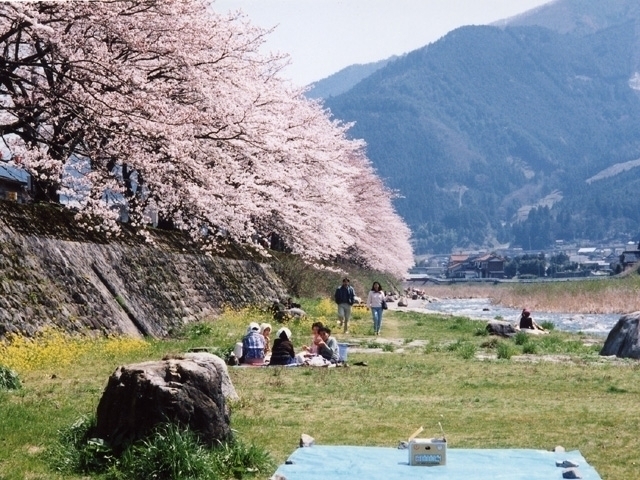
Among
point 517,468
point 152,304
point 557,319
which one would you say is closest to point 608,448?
point 517,468

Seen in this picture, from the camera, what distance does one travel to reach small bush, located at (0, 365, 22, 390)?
14.5 metres

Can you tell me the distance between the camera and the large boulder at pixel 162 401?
30.7 feet

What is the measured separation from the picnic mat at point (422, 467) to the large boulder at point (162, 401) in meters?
0.94

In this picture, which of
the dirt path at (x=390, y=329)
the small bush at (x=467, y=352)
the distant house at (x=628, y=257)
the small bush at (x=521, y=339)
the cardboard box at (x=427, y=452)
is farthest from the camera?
the distant house at (x=628, y=257)

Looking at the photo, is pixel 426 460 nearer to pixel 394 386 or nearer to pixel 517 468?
pixel 517 468

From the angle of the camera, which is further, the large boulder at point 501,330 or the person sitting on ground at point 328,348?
the large boulder at point 501,330

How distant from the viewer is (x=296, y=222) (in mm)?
42094

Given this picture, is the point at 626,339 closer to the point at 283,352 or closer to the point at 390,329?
the point at 283,352

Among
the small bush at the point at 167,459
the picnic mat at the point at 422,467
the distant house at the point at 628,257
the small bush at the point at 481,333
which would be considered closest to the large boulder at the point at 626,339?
the small bush at the point at 481,333

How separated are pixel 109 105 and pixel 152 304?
8.42 meters

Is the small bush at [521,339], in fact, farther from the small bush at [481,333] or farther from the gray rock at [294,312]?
the gray rock at [294,312]

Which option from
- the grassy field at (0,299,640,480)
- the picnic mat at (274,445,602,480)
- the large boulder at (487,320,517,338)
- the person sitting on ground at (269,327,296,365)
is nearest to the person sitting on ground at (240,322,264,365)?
the person sitting on ground at (269,327,296,365)

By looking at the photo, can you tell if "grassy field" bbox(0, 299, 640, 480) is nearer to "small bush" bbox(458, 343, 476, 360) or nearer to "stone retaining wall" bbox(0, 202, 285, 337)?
"small bush" bbox(458, 343, 476, 360)

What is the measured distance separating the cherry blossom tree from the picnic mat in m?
9.69
